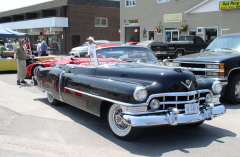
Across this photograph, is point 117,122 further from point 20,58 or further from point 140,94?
point 20,58

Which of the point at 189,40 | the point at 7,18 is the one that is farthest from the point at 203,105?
the point at 7,18

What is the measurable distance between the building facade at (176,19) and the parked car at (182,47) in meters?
3.33

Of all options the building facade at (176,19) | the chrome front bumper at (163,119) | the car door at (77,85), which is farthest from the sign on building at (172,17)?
the chrome front bumper at (163,119)

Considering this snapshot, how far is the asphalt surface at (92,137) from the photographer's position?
14.5ft

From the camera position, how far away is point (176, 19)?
1033 inches

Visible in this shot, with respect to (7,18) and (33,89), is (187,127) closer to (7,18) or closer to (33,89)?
(33,89)

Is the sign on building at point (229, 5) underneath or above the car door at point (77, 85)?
above

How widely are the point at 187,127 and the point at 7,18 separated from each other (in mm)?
49031

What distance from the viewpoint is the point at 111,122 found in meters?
4.97

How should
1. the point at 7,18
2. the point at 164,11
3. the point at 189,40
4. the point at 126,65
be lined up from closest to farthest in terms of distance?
1. the point at 126,65
2. the point at 189,40
3. the point at 164,11
4. the point at 7,18

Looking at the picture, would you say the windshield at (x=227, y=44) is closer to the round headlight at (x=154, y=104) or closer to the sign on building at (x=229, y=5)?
the round headlight at (x=154, y=104)

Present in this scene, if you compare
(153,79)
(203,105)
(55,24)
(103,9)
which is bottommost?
(203,105)

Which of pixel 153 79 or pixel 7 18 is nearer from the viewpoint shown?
pixel 153 79

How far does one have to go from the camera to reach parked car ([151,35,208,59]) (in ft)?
68.4
